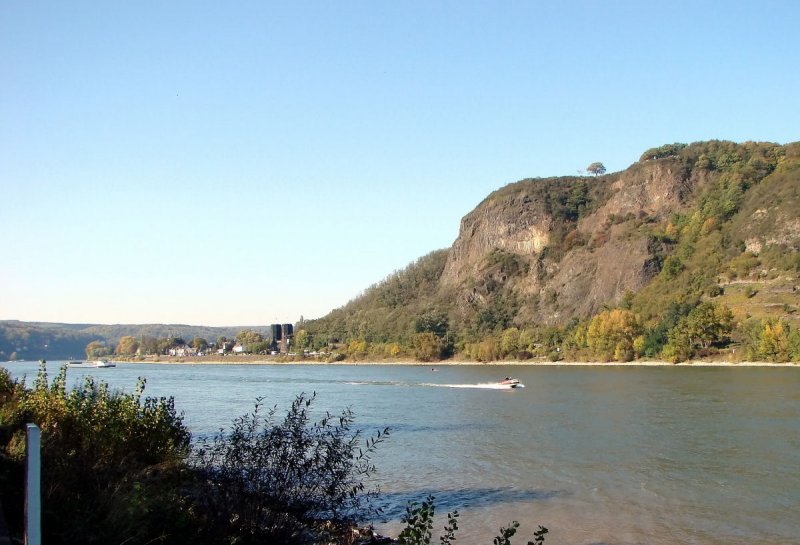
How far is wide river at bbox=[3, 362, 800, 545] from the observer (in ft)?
68.6

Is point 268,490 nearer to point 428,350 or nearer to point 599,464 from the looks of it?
point 599,464

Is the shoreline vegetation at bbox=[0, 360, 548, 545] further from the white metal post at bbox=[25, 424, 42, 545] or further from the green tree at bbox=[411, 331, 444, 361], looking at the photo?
the green tree at bbox=[411, 331, 444, 361]

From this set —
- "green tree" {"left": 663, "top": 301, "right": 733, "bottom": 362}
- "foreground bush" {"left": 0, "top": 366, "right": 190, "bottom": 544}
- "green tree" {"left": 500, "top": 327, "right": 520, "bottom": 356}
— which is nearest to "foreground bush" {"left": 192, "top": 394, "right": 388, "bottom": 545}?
"foreground bush" {"left": 0, "top": 366, "right": 190, "bottom": 544}

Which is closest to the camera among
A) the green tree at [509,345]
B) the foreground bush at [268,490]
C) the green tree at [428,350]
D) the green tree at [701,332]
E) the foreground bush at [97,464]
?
the foreground bush at [97,464]

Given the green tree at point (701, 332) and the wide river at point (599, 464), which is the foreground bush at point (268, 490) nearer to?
the wide river at point (599, 464)

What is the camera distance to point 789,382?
80.2 m

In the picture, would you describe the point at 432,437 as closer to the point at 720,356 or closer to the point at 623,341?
the point at 720,356

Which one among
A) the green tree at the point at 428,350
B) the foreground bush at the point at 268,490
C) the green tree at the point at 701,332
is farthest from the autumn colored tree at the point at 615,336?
the foreground bush at the point at 268,490

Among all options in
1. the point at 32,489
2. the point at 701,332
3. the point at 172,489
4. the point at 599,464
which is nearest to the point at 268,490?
the point at 172,489

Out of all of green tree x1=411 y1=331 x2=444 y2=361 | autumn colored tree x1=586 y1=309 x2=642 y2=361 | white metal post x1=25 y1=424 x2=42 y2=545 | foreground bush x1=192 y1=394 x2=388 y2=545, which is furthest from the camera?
green tree x1=411 y1=331 x2=444 y2=361

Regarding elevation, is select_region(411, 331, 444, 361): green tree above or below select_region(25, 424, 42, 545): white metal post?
below

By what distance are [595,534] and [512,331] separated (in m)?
175

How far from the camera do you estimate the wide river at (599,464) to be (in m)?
20.9

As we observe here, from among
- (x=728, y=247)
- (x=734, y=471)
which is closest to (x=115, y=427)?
(x=734, y=471)
